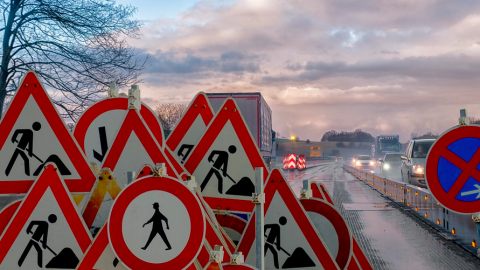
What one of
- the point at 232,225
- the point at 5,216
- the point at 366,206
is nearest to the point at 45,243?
the point at 5,216

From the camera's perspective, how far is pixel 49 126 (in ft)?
15.8

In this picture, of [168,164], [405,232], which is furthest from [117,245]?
[405,232]

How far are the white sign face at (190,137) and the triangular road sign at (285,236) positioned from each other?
1.43 meters

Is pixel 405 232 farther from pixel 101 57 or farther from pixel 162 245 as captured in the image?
pixel 162 245

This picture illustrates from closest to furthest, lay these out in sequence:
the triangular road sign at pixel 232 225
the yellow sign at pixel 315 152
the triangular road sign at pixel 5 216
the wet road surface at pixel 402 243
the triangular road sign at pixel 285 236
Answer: the triangular road sign at pixel 5 216
the triangular road sign at pixel 285 236
the triangular road sign at pixel 232 225
the wet road surface at pixel 402 243
the yellow sign at pixel 315 152

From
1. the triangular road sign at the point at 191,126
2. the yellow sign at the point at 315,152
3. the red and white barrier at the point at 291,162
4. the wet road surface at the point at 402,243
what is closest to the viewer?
the triangular road sign at the point at 191,126

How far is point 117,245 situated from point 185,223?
504mm

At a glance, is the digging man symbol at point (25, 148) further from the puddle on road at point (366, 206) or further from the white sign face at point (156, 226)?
the puddle on road at point (366, 206)

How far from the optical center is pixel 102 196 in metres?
4.66

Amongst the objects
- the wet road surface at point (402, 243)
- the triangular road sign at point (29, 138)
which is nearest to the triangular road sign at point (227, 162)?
the triangular road sign at point (29, 138)

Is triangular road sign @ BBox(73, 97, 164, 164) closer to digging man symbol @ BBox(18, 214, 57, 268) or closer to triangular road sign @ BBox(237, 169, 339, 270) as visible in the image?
triangular road sign @ BBox(237, 169, 339, 270)

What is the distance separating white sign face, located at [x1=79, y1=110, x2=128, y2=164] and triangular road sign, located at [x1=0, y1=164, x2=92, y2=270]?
1326 mm

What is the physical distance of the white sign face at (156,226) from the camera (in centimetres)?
393

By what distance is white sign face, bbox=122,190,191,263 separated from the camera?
3.93 meters
